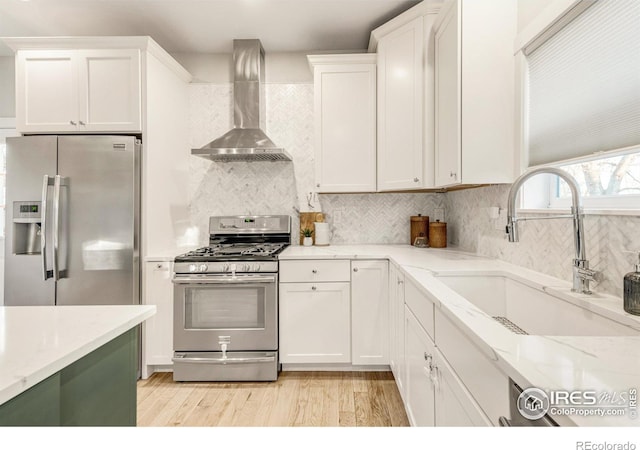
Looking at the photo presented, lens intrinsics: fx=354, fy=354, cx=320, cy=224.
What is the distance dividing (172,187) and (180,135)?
0.51m

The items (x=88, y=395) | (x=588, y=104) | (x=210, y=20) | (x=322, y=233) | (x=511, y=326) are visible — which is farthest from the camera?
(x=322, y=233)

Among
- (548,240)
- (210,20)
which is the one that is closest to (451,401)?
(548,240)

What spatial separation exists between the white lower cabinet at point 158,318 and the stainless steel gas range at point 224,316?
0.12 meters

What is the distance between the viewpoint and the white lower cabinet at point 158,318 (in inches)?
105

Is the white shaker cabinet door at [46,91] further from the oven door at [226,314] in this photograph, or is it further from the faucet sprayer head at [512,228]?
the faucet sprayer head at [512,228]

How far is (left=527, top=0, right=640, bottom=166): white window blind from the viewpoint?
124 cm

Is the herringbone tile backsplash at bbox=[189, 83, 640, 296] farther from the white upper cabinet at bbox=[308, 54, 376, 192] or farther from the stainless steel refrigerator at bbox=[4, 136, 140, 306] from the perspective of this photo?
the stainless steel refrigerator at bbox=[4, 136, 140, 306]

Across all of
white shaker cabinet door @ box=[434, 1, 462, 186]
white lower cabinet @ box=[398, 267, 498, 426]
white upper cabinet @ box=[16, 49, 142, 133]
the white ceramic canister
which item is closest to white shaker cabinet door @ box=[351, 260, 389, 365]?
white lower cabinet @ box=[398, 267, 498, 426]

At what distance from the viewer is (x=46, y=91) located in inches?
105

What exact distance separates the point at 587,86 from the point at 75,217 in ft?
10.1

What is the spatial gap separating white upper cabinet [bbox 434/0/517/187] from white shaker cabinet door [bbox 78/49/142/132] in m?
2.23

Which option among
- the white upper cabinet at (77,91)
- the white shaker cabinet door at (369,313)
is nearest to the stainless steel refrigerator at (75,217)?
the white upper cabinet at (77,91)

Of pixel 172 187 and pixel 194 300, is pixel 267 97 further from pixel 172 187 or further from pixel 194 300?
pixel 194 300

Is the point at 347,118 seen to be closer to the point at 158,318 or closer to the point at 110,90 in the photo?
the point at 110,90
